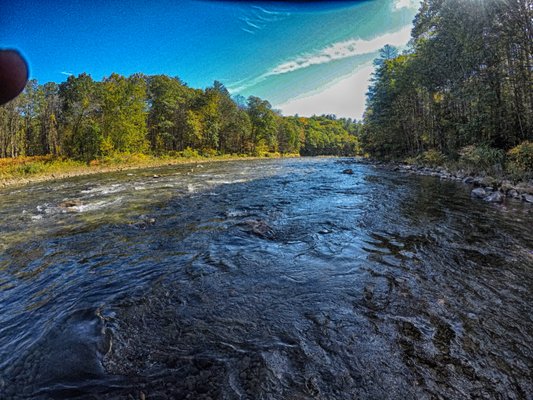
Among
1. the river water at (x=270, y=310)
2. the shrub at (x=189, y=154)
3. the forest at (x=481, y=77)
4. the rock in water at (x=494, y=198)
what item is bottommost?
the river water at (x=270, y=310)

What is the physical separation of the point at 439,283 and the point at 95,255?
6.80 m

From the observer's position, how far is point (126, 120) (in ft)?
130

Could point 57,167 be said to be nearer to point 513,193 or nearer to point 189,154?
point 189,154

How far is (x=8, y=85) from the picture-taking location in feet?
2.29

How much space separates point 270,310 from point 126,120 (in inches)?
1711

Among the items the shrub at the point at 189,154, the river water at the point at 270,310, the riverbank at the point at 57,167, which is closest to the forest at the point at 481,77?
the river water at the point at 270,310

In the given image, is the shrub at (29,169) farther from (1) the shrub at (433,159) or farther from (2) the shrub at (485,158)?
(1) the shrub at (433,159)

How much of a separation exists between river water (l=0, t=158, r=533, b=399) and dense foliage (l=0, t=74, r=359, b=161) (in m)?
29.7

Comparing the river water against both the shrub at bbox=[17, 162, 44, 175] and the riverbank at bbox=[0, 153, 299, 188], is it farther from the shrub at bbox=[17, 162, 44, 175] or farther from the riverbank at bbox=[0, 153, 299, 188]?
the shrub at bbox=[17, 162, 44, 175]

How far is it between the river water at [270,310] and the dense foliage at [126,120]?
1168 inches

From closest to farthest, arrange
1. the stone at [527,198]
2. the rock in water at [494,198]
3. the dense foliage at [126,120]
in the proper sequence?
the stone at [527,198] < the rock in water at [494,198] < the dense foliage at [126,120]

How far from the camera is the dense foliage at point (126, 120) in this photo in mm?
37438

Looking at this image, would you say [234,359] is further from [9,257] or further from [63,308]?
[9,257]

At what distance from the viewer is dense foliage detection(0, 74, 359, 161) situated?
3744 centimetres
